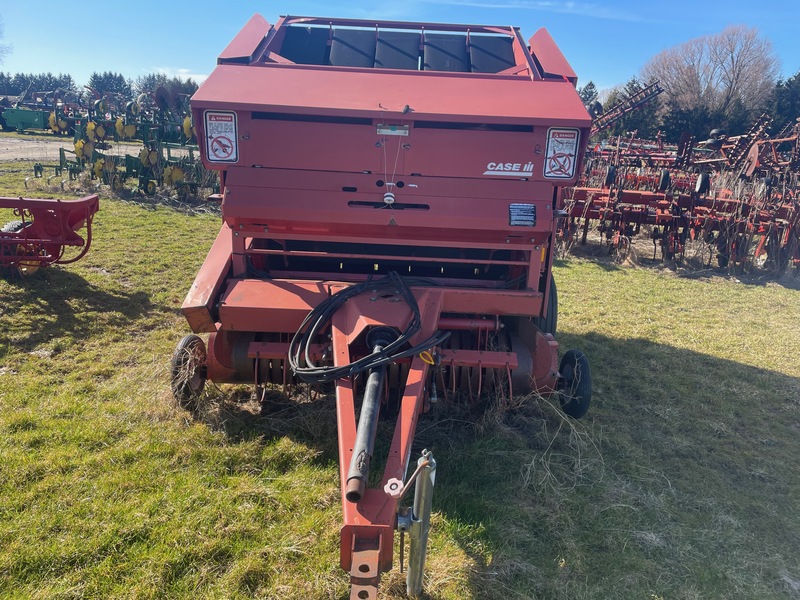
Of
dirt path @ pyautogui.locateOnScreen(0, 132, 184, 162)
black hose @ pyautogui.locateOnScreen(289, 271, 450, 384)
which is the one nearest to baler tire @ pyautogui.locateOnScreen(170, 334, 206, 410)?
black hose @ pyautogui.locateOnScreen(289, 271, 450, 384)

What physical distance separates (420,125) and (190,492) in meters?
2.57

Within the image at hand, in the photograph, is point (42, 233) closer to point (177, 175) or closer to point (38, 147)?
point (177, 175)

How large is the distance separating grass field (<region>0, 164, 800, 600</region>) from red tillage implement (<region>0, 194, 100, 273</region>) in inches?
29.2

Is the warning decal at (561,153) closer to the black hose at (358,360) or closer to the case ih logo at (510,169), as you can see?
the case ih logo at (510,169)

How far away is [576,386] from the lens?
3.71 m

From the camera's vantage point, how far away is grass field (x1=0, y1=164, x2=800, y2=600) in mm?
2473

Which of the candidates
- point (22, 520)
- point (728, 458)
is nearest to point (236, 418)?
point (22, 520)

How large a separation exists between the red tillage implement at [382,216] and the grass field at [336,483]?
0.36 metres

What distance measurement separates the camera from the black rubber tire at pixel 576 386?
12.1 feet

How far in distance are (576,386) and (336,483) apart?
5.67 ft

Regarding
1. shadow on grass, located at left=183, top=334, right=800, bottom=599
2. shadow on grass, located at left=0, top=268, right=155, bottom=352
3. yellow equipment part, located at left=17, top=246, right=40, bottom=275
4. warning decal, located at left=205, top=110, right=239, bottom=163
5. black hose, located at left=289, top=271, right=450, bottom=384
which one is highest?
warning decal, located at left=205, top=110, right=239, bottom=163

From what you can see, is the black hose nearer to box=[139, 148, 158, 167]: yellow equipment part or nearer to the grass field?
the grass field

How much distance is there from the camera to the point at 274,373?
11.7 ft

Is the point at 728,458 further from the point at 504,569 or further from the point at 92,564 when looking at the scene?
the point at 92,564
